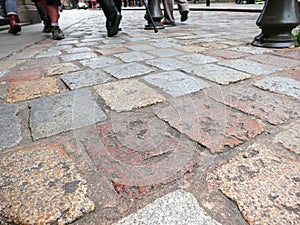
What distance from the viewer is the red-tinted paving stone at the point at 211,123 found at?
0.94 metres

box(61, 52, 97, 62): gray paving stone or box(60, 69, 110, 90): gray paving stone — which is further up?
box(61, 52, 97, 62): gray paving stone

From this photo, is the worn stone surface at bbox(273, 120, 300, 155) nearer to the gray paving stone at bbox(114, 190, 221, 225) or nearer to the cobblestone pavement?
the cobblestone pavement

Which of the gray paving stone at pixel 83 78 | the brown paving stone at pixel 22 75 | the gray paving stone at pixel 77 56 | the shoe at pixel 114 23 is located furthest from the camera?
the shoe at pixel 114 23

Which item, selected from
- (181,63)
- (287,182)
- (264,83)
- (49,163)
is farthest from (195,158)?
(181,63)

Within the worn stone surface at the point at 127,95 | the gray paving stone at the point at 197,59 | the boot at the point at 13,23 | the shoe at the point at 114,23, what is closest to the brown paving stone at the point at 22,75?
the worn stone surface at the point at 127,95

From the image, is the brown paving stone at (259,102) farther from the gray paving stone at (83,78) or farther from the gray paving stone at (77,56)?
the gray paving stone at (77,56)

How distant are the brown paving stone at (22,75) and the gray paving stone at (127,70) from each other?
1.84 feet

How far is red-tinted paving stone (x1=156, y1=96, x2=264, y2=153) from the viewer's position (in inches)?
37.1

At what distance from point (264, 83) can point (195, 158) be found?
95cm

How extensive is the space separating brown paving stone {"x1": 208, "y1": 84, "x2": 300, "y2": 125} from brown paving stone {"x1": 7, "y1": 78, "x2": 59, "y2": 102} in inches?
40.9

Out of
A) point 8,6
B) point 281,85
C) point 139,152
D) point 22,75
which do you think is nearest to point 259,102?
point 281,85

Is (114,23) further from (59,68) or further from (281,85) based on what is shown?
(281,85)

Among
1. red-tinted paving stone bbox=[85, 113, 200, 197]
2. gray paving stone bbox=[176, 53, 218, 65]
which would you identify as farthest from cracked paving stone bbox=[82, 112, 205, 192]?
gray paving stone bbox=[176, 53, 218, 65]

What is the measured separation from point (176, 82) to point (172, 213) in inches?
41.0
